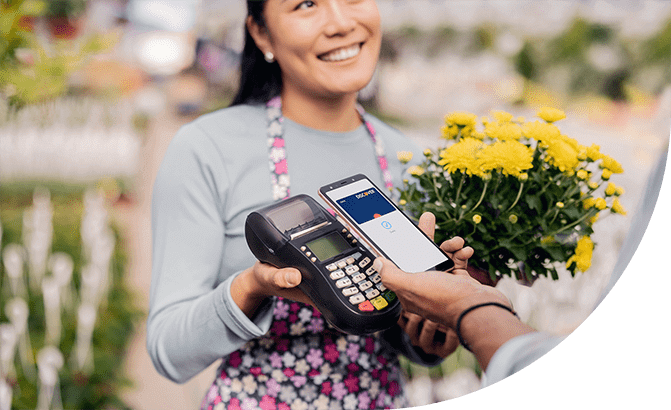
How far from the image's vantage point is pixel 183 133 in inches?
29.5

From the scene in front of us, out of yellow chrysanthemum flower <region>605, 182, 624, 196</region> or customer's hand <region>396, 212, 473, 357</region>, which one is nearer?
yellow chrysanthemum flower <region>605, 182, 624, 196</region>

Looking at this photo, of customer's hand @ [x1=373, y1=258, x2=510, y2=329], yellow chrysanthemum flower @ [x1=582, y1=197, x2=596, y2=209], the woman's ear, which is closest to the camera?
customer's hand @ [x1=373, y1=258, x2=510, y2=329]

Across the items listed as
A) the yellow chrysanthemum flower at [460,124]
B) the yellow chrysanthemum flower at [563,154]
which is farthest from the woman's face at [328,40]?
the yellow chrysanthemum flower at [563,154]

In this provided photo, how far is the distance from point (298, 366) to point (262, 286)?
0.23 m

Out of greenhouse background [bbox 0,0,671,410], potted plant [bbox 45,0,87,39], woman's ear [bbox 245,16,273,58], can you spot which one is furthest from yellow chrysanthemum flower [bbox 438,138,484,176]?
potted plant [bbox 45,0,87,39]

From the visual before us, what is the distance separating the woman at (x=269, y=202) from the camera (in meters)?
0.68

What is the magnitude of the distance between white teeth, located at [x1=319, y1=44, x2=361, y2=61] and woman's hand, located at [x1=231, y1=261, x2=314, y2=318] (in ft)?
0.91

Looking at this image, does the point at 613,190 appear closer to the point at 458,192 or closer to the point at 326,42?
the point at 458,192

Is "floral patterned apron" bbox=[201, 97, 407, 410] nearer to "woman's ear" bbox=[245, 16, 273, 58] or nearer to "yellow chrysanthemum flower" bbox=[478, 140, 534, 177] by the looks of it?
"woman's ear" bbox=[245, 16, 273, 58]

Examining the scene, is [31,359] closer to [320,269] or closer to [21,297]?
[21,297]

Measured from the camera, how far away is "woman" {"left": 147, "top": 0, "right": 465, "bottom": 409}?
0.68m

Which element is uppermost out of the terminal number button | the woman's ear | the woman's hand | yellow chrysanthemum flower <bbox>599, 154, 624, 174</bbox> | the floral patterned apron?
the woman's ear

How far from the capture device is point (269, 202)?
72 cm

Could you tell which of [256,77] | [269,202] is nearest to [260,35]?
[256,77]
